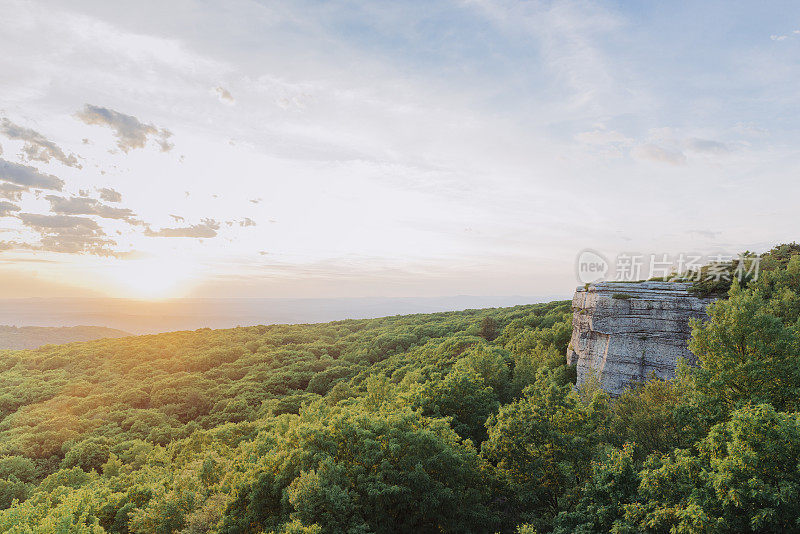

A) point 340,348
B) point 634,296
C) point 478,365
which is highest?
point 634,296

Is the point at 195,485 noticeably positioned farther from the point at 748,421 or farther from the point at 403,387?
the point at 748,421

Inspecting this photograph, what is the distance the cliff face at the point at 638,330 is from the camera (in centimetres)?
3816

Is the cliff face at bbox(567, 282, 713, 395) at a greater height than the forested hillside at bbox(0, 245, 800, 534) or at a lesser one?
greater

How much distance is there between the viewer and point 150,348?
108 metres

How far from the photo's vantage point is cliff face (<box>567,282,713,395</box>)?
38.2m

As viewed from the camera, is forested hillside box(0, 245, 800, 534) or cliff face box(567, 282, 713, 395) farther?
cliff face box(567, 282, 713, 395)

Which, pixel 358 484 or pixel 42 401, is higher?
pixel 358 484

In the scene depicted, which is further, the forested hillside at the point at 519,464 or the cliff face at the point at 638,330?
the cliff face at the point at 638,330

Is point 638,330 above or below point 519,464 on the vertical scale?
above

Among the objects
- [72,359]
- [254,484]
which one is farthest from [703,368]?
[72,359]

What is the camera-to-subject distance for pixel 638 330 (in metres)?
39.2

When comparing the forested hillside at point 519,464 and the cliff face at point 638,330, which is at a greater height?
the cliff face at point 638,330

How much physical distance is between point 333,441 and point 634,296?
3335 cm

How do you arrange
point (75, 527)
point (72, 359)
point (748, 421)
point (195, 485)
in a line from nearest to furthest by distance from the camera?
point (748, 421), point (75, 527), point (195, 485), point (72, 359)
